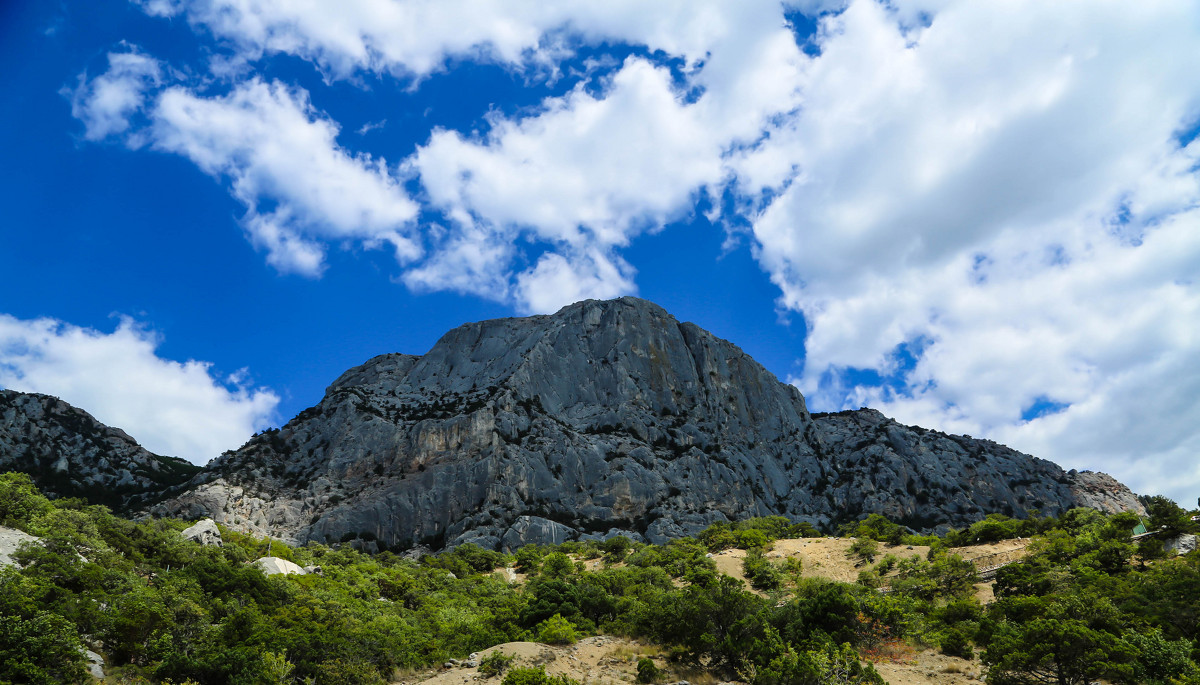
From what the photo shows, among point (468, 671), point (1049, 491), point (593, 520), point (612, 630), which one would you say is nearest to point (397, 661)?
point (468, 671)

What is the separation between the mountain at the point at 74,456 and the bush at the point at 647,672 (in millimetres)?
111858

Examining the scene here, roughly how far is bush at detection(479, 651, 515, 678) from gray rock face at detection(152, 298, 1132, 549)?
74.0 m

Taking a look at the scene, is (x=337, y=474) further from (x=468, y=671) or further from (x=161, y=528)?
(x=468, y=671)

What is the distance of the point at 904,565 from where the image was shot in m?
48.7

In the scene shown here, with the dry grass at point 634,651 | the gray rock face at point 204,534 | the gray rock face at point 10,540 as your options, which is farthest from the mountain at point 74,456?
the dry grass at point 634,651

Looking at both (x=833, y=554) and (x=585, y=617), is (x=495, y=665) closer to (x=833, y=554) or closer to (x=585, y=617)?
(x=585, y=617)

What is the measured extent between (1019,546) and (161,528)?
76.6 metres

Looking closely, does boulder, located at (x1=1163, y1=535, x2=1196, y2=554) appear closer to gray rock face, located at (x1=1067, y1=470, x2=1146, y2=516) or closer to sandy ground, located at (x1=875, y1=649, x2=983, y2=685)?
sandy ground, located at (x1=875, y1=649, x2=983, y2=685)

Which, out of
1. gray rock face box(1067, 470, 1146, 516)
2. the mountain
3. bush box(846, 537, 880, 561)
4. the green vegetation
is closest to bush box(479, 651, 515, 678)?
the green vegetation

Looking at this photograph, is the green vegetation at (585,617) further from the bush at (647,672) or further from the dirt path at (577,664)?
the dirt path at (577,664)

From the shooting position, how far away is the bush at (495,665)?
25.8 m

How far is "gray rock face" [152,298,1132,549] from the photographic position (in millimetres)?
106875

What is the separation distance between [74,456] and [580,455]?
93.9 metres

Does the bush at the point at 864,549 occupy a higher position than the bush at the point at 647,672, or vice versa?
the bush at the point at 864,549
